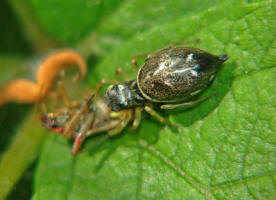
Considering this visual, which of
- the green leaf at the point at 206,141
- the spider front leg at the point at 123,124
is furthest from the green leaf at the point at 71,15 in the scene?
the spider front leg at the point at 123,124

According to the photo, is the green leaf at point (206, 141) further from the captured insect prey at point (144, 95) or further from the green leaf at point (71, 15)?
the green leaf at point (71, 15)

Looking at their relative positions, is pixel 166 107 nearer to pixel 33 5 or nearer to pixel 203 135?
pixel 203 135

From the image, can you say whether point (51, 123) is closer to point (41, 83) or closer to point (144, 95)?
point (41, 83)

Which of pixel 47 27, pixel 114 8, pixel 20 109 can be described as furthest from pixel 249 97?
pixel 20 109

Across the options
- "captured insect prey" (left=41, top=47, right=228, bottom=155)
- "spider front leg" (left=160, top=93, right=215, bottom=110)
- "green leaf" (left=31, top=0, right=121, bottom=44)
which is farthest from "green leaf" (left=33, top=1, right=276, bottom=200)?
"green leaf" (left=31, top=0, right=121, bottom=44)

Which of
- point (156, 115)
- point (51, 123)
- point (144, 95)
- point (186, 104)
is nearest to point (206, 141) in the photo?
point (186, 104)

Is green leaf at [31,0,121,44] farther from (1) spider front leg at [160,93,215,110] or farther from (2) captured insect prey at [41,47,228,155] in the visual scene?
(1) spider front leg at [160,93,215,110]
